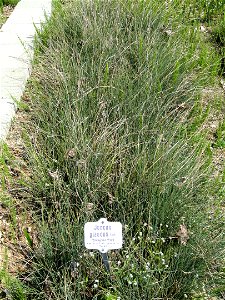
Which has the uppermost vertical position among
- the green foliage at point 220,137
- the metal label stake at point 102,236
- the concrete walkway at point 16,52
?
the concrete walkway at point 16,52

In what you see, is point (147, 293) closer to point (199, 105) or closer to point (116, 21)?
point (199, 105)

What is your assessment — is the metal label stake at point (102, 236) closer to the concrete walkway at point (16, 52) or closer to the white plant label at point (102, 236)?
the white plant label at point (102, 236)

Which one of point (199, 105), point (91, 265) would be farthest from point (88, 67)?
point (91, 265)

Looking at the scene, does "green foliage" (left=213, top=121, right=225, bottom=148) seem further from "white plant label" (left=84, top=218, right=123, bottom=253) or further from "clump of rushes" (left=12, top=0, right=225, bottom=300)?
"white plant label" (left=84, top=218, right=123, bottom=253)

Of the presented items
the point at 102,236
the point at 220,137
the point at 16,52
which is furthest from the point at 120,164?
the point at 16,52

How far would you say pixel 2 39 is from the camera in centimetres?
451

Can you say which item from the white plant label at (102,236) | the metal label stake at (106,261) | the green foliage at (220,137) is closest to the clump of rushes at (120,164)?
the metal label stake at (106,261)

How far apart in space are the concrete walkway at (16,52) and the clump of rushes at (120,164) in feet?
0.57

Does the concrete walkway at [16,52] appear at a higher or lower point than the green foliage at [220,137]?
higher

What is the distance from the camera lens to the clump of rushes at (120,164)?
2.23 meters

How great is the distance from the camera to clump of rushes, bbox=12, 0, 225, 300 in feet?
7.30

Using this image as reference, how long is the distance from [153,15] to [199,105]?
A: 3.64 ft

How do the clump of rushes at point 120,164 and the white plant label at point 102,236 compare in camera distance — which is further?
the clump of rushes at point 120,164

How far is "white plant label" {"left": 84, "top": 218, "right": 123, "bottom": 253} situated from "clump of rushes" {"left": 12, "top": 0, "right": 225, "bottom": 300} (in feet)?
0.53
